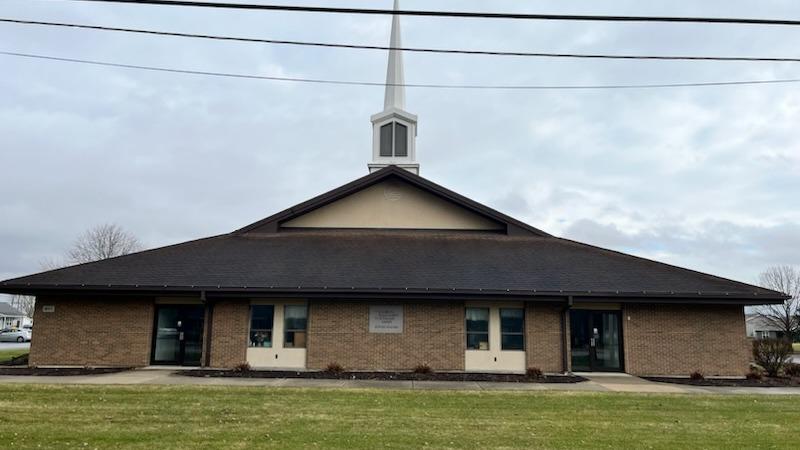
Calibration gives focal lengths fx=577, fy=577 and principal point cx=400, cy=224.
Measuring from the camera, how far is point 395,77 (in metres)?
26.5

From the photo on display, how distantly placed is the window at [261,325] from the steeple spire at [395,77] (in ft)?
38.6

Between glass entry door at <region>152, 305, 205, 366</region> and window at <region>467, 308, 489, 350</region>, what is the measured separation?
8.37m

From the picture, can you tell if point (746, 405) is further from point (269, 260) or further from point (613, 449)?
point (269, 260)

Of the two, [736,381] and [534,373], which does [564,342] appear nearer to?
[534,373]

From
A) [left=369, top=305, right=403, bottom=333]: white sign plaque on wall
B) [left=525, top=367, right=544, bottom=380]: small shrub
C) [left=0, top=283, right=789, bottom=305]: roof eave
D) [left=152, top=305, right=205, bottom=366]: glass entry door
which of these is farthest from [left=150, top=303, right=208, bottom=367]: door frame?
[left=525, top=367, right=544, bottom=380]: small shrub

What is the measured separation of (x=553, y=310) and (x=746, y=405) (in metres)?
6.32

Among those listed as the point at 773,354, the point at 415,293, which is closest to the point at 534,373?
the point at 415,293

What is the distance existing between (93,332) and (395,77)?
16.3 metres

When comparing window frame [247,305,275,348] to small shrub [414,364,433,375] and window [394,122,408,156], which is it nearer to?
small shrub [414,364,433,375]

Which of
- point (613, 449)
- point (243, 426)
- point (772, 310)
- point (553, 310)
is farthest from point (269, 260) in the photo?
point (772, 310)

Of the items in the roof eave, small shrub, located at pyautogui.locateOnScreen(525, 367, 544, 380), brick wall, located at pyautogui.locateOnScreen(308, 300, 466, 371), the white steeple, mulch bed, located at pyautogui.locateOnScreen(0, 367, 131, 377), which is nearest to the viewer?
mulch bed, located at pyautogui.locateOnScreen(0, 367, 131, 377)

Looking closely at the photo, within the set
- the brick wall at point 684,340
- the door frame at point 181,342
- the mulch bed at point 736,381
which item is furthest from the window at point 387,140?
the mulch bed at point 736,381

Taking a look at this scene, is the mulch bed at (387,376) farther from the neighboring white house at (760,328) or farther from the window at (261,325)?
the neighboring white house at (760,328)

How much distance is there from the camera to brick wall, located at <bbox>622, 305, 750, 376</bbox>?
56.7 ft
